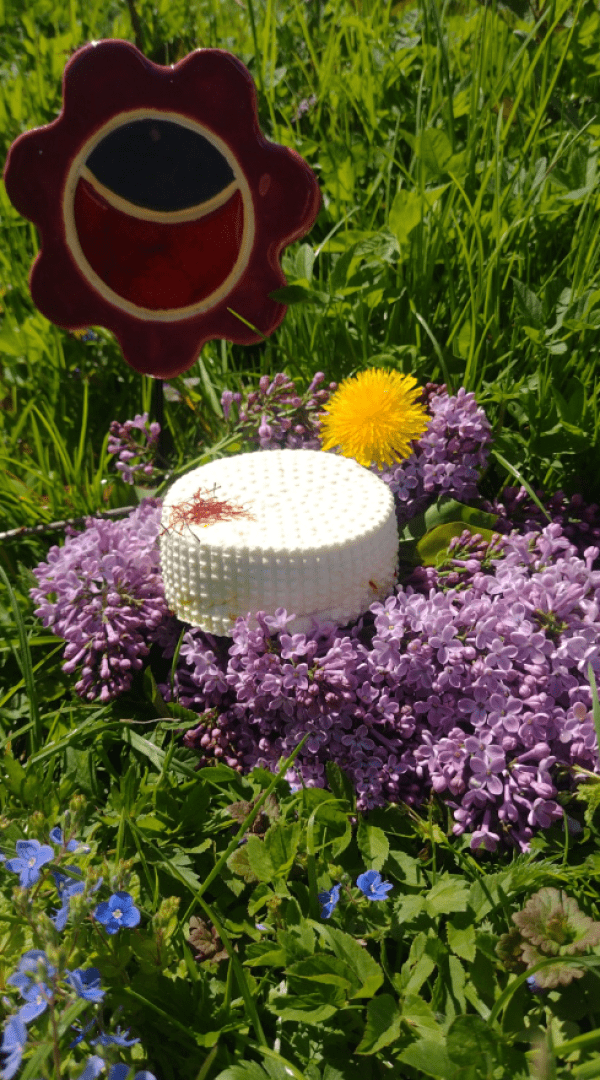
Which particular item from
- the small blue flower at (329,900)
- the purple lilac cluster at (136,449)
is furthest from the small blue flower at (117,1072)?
the purple lilac cluster at (136,449)

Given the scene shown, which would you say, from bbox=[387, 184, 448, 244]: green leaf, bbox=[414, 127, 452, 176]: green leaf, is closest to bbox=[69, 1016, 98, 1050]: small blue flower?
bbox=[387, 184, 448, 244]: green leaf

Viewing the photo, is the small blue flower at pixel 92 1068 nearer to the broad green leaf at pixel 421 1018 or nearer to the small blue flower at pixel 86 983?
the small blue flower at pixel 86 983

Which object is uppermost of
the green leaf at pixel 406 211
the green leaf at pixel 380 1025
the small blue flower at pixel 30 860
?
the green leaf at pixel 406 211

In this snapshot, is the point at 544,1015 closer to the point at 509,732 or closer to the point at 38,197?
the point at 509,732

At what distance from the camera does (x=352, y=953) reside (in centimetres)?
143

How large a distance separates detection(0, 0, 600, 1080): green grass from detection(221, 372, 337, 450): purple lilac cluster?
8.2 inches

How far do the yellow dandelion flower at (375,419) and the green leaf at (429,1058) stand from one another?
52.0 inches

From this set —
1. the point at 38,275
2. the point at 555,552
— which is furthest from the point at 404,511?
the point at 38,275

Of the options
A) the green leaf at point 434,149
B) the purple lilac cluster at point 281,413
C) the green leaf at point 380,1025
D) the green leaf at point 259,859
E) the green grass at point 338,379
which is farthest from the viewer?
the green leaf at point 434,149

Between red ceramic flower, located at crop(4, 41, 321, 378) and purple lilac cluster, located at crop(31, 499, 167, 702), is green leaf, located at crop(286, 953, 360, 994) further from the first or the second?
red ceramic flower, located at crop(4, 41, 321, 378)

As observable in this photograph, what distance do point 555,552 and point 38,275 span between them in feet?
4.85

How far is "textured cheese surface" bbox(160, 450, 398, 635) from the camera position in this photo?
6.23 ft

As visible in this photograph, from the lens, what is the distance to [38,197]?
7.27 feet

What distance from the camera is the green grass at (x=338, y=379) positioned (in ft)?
4.67
